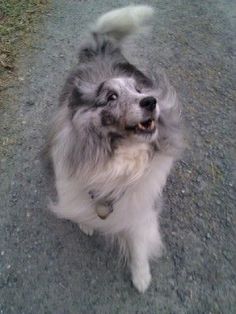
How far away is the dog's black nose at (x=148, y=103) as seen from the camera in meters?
1.70

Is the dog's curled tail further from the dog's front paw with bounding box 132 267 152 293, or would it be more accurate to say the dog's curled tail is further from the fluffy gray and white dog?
the dog's front paw with bounding box 132 267 152 293

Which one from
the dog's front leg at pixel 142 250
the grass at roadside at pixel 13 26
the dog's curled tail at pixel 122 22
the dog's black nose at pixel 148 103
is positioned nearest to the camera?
the dog's black nose at pixel 148 103

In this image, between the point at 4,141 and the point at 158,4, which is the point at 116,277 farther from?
the point at 158,4

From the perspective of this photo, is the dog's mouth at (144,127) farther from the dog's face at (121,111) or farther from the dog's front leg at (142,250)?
the dog's front leg at (142,250)

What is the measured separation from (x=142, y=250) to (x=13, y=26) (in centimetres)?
276

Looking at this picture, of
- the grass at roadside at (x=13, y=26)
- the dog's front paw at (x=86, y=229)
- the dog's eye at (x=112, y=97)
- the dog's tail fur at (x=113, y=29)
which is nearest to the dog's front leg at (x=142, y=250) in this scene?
the dog's front paw at (x=86, y=229)

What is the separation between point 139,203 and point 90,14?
111 inches

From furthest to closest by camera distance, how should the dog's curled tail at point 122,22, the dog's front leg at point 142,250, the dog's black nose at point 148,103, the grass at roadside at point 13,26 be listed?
the grass at roadside at point 13,26 < the dog's curled tail at point 122,22 < the dog's front leg at point 142,250 < the dog's black nose at point 148,103

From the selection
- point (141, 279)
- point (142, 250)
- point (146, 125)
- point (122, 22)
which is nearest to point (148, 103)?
point (146, 125)

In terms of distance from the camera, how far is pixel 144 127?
5.66ft

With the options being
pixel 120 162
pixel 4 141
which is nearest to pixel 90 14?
pixel 4 141

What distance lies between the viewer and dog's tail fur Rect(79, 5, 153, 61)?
2.29 metres

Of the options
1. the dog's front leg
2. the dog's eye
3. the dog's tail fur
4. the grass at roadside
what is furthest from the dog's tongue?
the grass at roadside

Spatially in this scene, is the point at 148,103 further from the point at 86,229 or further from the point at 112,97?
the point at 86,229
